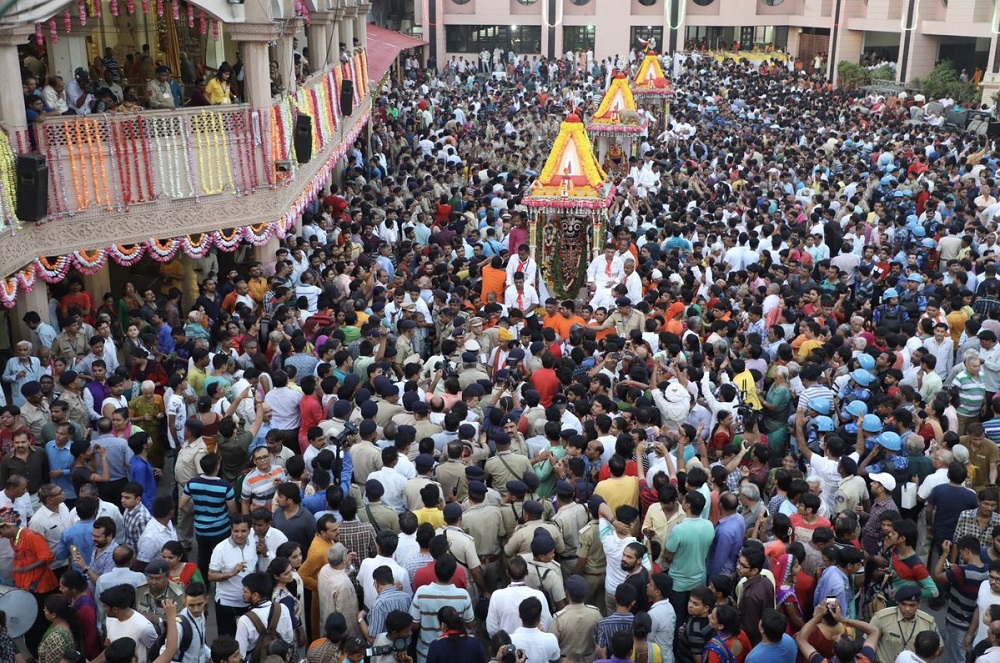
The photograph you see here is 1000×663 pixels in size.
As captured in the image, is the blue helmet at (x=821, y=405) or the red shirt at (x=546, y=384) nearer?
the blue helmet at (x=821, y=405)

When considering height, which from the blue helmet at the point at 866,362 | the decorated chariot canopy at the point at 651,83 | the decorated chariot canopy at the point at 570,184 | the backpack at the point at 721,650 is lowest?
the backpack at the point at 721,650

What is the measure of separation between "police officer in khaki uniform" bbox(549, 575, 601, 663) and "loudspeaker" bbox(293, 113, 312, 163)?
361 inches

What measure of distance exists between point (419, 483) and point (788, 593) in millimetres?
2478

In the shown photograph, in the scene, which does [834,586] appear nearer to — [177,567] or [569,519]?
[569,519]

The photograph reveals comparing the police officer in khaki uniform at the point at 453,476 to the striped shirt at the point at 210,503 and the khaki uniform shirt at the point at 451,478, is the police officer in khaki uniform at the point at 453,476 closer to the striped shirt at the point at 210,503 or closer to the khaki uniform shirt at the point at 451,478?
the khaki uniform shirt at the point at 451,478

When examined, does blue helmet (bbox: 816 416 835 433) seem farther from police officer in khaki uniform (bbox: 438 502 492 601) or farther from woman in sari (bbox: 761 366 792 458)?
police officer in khaki uniform (bbox: 438 502 492 601)

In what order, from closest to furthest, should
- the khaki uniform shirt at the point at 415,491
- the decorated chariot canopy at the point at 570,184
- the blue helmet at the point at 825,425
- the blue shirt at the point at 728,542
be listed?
the blue shirt at the point at 728,542 < the khaki uniform shirt at the point at 415,491 < the blue helmet at the point at 825,425 < the decorated chariot canopy at the point at 570,184

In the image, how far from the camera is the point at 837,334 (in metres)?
9.88

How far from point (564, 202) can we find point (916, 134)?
42.3ft

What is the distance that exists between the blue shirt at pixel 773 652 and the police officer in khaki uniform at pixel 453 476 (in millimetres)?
2421

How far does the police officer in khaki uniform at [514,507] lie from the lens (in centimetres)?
669

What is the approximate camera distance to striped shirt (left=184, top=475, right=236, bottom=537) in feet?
22.9

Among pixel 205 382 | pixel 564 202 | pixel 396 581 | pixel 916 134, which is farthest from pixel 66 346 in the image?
pixel 916 134

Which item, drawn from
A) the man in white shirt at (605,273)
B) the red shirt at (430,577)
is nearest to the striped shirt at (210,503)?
the red shirt at (430,577)
